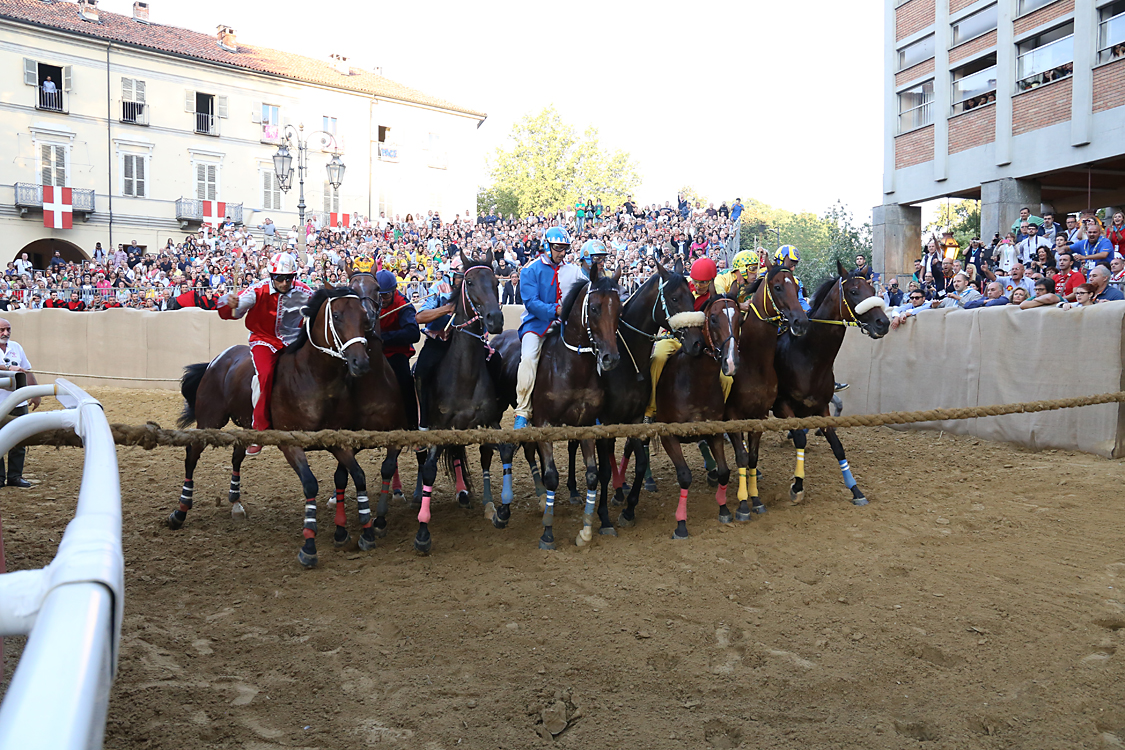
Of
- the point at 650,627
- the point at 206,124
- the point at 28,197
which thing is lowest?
the point at 650,627

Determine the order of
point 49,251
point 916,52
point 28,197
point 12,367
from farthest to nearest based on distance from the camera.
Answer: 1. point 49,251
2. point 28,197
3. point 916,52
4. point 12,367

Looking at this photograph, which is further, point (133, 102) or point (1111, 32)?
point (133, 102)

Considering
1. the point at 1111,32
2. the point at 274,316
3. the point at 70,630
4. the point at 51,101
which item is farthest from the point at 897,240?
the point at 51,101

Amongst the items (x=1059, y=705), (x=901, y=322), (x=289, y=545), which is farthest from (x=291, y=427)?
(x=901, y=322)

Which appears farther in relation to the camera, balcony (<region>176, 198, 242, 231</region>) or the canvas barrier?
balcony (<region>176, 198, 242, 231</region>)

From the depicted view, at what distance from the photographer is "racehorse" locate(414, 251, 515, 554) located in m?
6.74

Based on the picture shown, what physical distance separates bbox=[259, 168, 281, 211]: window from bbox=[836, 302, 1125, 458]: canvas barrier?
38727mm

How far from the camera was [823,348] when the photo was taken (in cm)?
789

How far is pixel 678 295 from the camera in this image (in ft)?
22.1

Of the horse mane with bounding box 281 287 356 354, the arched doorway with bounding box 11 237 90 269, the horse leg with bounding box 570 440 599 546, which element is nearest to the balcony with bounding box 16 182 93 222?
the arched doorway with bounding box 11 237 90 269

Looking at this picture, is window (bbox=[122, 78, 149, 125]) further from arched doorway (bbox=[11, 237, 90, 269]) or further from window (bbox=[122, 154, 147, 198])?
arched doorway (bbox=[11, 237, 90, 269])

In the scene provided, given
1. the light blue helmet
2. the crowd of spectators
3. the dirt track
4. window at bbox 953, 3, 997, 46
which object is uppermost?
window at bbox 953, 3, 997, 46

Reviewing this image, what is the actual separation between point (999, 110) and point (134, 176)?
37.4 m

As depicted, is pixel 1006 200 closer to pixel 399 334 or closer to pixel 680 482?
pixel 680 482
